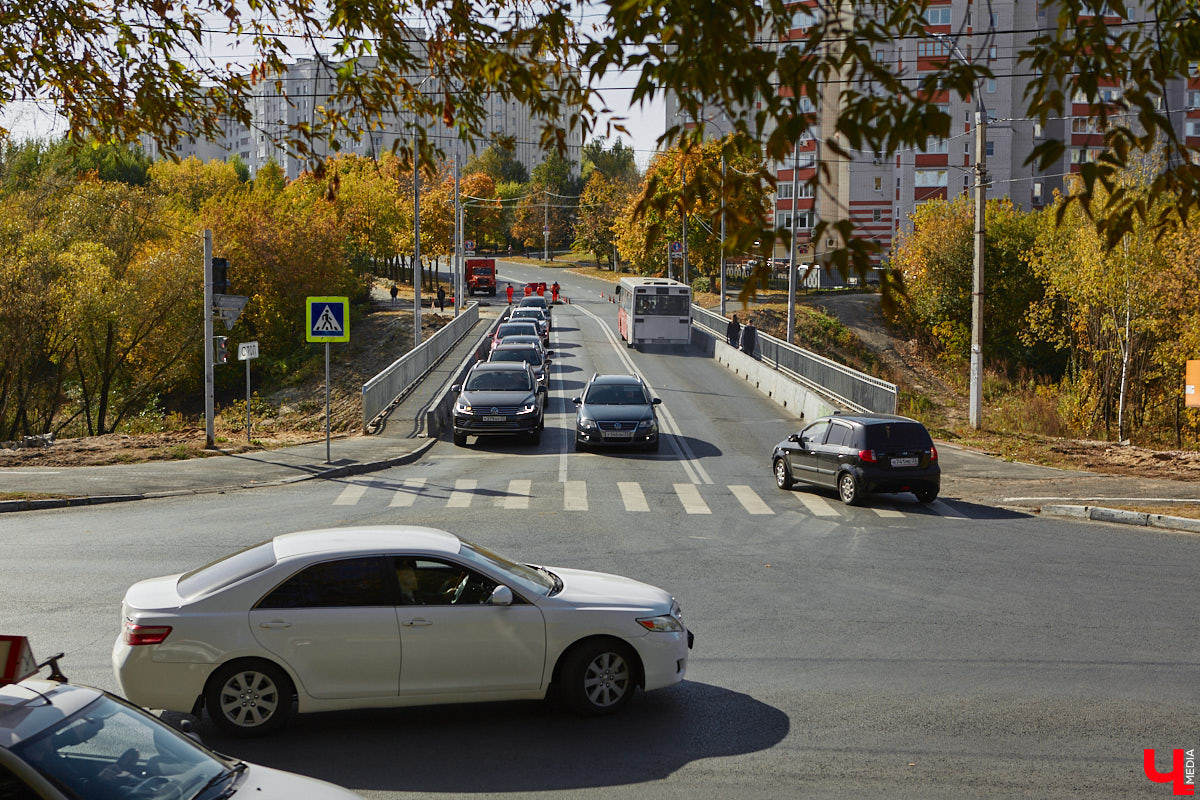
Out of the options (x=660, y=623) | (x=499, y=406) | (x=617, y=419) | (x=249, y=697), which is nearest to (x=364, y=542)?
(x=249, y=697)

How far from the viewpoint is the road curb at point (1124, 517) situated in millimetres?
16266

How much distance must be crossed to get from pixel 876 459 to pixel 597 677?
1161 centimetres

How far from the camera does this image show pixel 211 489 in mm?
19438

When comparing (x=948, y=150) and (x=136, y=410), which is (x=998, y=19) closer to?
(x=948, y=150)

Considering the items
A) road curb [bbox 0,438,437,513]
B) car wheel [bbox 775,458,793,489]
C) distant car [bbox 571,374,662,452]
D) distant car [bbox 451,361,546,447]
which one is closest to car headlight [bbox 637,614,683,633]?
car wheel [bbox 775,458,793,489]

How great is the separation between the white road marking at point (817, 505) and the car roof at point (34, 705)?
46.4 ft

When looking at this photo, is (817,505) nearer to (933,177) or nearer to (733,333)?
(733,333)

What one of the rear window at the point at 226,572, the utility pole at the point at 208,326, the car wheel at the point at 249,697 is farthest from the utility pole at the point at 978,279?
the car wheel at the point at 249,697

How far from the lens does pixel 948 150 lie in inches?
3565

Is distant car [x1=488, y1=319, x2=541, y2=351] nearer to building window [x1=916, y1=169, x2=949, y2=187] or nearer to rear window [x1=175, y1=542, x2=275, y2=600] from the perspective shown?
rear window [x1=175, y1=542, x2=275, y2=600]

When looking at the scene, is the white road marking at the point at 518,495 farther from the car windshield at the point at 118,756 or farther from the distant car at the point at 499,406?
the car windshield at the point at 118,756

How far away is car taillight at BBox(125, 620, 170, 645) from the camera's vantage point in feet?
23.9

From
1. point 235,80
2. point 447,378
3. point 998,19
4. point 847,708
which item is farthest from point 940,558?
point 998,19

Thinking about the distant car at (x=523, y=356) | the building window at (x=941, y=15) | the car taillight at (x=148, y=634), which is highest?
the building window at (x=941, y=15)
